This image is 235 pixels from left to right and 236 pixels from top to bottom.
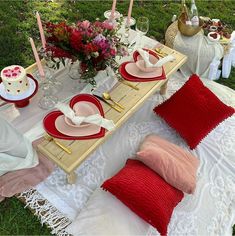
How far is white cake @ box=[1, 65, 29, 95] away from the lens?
8.07ft

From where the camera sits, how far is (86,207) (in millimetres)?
2551

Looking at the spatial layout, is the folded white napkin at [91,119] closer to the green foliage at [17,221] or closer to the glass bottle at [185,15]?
the green foliage at [17,221]

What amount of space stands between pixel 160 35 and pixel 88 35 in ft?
6.47

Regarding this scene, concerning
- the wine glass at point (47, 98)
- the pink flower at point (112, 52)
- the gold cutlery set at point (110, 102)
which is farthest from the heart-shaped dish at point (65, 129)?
the pink flower at point (112, 52)

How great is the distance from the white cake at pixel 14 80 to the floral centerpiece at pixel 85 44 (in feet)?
0.81

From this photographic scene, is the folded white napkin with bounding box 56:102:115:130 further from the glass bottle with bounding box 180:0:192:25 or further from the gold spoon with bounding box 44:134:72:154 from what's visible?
the glass bottle with bounding box 180:0:192:25

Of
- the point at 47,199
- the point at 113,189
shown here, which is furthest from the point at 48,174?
the point at 113,189

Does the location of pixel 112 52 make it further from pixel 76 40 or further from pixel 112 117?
pixel 112 117

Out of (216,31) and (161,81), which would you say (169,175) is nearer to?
(161,81)

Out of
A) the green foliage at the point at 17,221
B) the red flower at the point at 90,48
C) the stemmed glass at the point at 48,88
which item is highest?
the red flower at the point at 90,48

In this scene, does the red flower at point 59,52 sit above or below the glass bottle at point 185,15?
above

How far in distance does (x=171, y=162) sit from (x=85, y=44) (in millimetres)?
1029

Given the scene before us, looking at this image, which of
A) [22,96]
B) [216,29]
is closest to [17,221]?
[22,96]

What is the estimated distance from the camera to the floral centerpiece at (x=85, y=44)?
236cm
